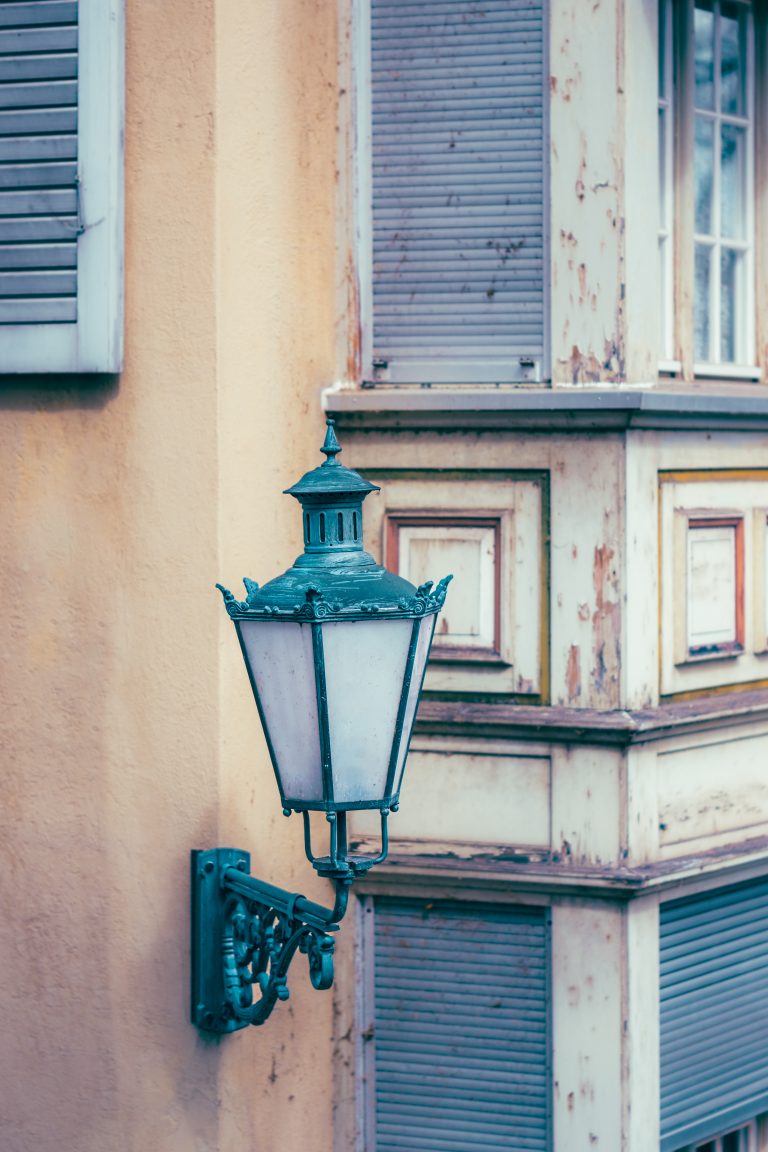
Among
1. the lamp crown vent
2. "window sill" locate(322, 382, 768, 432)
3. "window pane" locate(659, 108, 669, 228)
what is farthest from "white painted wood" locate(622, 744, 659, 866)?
"window pane" locate(659, 108, 669, 228)

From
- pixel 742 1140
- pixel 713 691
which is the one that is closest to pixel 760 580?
pixel 713 691

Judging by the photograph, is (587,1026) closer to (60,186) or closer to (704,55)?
(60,186)

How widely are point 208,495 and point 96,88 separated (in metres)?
1.21

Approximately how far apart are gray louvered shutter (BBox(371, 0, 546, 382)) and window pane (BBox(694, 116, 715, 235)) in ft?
2.87

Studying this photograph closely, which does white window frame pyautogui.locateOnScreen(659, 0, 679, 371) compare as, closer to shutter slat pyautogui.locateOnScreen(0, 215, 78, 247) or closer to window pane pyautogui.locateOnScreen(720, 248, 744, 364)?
window pane pyautogui.locateOnScreen(720, 248, 744, 364)

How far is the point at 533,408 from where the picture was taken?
4.84m

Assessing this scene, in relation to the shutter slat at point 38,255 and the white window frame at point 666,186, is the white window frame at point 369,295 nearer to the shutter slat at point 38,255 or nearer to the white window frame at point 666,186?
the white window frame at point 666,186

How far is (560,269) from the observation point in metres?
4.92

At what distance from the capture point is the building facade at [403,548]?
4586 mm

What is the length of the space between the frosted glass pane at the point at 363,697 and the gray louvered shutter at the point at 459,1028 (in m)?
1.50

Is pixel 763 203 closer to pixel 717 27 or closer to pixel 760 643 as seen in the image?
pixel 717 27

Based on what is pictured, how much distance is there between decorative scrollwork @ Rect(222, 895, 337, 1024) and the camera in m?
4.06

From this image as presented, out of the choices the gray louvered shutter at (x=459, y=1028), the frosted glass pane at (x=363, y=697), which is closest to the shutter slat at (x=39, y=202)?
the frosted glass pane at (x=363, y=697)

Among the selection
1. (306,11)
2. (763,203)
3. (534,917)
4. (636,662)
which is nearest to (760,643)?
(636,662)
